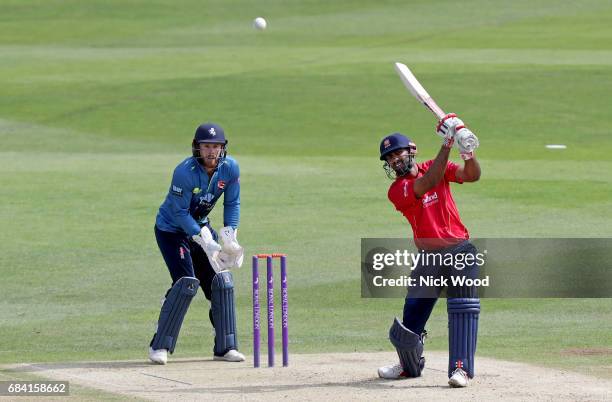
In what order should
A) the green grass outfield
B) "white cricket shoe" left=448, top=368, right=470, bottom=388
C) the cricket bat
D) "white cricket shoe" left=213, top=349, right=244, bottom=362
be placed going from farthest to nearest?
the green grass outfield → "white cricket shoe" left=213, top=349, right=244, bottom=362 → the cricket bat → "white cricket shoe" left=448, top=368, right=470, bottom=388

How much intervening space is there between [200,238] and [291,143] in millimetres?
18269

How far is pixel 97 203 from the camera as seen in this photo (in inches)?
849

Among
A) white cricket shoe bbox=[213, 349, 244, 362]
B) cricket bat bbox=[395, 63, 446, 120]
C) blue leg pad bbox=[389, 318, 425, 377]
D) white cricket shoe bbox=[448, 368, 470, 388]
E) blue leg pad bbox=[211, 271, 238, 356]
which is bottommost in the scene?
white cricket shoe bbox=[448, 368, 470, 388]

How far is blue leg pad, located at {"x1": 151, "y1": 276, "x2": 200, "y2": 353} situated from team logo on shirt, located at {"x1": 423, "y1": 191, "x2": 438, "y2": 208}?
240 cm

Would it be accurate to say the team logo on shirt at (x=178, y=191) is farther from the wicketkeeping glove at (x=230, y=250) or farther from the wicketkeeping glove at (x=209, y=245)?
the wicketkeeping glove at (x=230, y=250)

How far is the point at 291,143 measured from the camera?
29344mm

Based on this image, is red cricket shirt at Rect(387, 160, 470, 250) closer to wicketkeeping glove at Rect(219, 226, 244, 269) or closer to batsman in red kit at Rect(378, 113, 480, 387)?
batsman in red kit at Rect(378, 113, 480, 387)

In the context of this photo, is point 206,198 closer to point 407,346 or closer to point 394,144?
point 394,144

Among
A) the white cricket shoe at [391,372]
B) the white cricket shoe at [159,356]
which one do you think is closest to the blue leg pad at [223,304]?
the white cricket shoe at [159,356]

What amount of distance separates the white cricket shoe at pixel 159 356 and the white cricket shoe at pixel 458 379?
2.56 m

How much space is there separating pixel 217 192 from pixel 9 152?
17.5 metres

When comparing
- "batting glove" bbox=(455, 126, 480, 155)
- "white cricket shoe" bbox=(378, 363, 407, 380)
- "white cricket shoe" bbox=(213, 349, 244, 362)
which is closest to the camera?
"batting glove" bbox=(455, 126, 480, 155)

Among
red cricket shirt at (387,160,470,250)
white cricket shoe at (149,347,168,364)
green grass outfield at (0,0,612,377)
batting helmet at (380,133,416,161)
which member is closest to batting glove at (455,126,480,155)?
red cricket shirt at (387,160,470,250)

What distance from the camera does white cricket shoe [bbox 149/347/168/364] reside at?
11148mm
